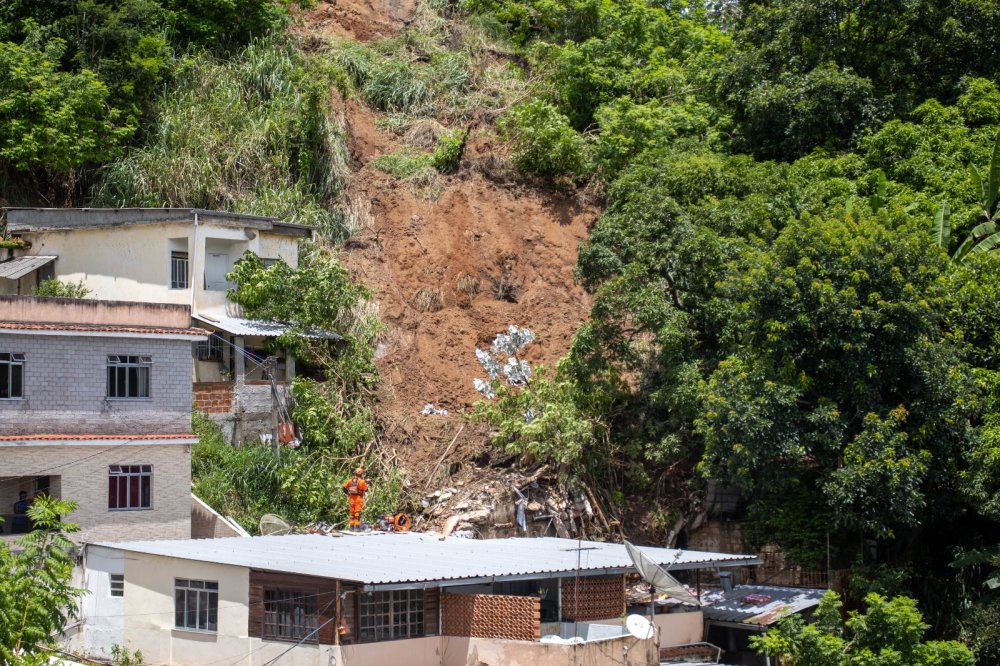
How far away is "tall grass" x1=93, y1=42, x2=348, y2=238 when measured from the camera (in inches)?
1213

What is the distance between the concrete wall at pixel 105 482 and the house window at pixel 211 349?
159 inches

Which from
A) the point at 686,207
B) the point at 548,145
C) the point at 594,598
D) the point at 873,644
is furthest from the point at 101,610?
the point at 548,145

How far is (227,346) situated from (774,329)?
464 inches

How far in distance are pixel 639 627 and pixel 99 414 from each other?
35.0 feet

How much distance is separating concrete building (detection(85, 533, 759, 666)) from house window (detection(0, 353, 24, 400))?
3232 mm

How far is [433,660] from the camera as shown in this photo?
63.0 feet

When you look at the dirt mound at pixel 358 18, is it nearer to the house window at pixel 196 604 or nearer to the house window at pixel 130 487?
the house window at pixel 130 487

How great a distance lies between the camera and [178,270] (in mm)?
27984

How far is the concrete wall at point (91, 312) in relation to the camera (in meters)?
22.5

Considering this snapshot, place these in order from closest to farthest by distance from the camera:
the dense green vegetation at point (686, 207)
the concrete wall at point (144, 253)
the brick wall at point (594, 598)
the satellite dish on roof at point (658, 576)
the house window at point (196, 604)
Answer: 1. the satellite dish on roof at point (658, 576)
2. the house window at point (196, 604)
3. the brick wall at point (594, 598)
4. the dense green vegetation at point (686, 207)
5. the concrete wall at point (144, 253)

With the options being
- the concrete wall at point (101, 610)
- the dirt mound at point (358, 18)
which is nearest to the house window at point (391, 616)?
the concrete wall at point (101, 610)

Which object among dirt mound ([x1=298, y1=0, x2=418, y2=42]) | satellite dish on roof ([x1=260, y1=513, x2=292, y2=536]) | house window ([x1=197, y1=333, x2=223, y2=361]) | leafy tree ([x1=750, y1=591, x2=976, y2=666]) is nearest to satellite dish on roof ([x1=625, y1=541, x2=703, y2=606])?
leafy tree ([x1=750, y1=591, x2=976, y2=666])

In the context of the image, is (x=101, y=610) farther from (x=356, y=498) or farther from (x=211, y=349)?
(x=211, y=349)

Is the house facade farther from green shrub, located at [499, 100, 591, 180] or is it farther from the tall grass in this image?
green shrub, located at [499, 100, 591, 180]
